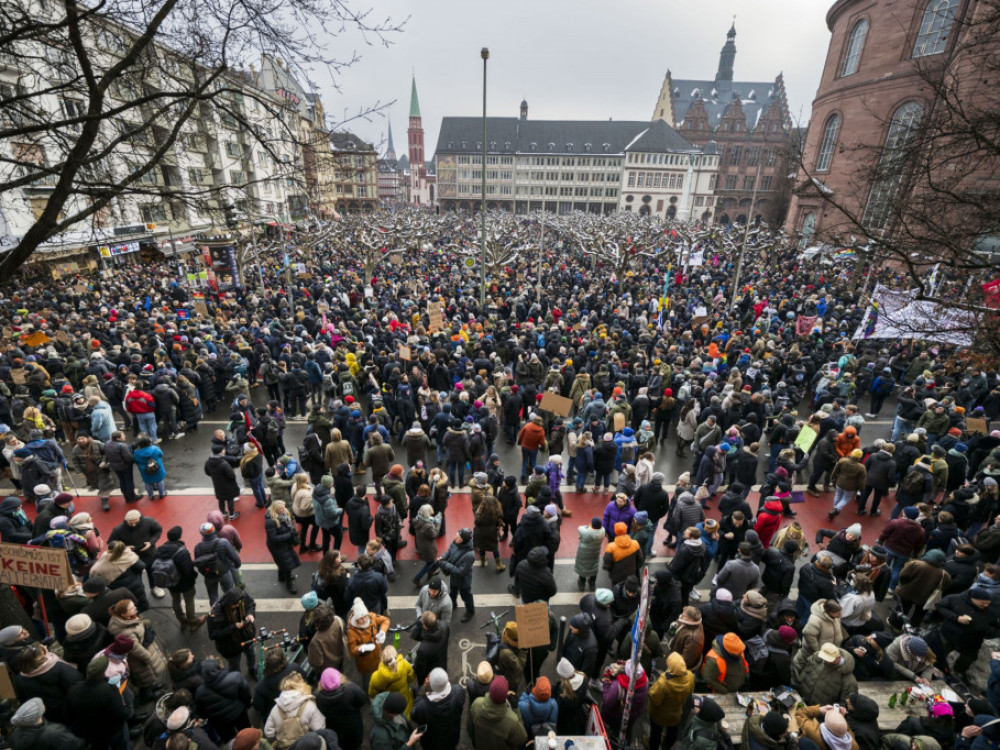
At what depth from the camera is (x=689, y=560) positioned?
19.4 ft

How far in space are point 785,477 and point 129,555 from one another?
9.22 metres

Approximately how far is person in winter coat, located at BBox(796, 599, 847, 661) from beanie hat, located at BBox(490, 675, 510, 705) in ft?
10.3

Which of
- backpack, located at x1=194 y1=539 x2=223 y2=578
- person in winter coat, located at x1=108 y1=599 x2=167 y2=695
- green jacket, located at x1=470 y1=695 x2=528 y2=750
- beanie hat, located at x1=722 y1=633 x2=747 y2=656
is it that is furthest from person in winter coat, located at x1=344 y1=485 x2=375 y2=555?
beanie hat, located at x1=722 y1=633 x2=747 y2=656

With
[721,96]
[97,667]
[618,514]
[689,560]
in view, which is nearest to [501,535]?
[618,514]

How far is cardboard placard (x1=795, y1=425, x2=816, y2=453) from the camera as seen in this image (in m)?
8.99

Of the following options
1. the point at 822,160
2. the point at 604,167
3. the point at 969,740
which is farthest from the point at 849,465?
the point at 604,167

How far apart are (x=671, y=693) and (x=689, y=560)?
177 centimetres

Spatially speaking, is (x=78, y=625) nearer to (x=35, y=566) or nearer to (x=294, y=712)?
(x=35, y=566)

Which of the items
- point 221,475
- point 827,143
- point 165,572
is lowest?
point 221,475

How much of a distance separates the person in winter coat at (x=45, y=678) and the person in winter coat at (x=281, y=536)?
2269 millimetres

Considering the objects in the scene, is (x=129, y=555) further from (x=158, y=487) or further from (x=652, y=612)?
(x=652, y=612)

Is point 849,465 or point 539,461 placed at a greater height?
point 849,465

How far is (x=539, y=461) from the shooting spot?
36.3 feet

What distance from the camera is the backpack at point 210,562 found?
584cm
